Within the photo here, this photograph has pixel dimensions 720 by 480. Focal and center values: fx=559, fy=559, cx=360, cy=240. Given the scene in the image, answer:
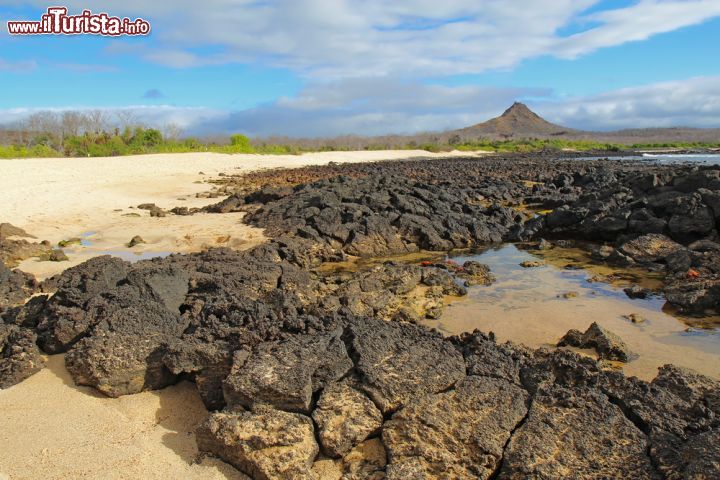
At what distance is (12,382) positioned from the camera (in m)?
4.74

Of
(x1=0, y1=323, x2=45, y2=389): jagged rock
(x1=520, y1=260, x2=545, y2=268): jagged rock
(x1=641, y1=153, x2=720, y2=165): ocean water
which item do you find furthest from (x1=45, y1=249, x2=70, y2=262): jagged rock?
(x1=641, y1=153, x2=720, y2=165): ocean water

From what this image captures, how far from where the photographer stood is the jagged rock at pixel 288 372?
402 centimetres

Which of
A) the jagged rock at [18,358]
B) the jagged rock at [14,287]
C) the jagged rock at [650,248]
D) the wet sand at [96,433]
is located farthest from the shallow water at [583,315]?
the jagged rock at [14,287]

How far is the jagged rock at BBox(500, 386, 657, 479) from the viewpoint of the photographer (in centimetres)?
337

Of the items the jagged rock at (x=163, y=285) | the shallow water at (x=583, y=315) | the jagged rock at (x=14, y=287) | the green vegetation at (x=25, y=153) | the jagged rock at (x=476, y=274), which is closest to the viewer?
the jagged rock at (x=163, y=285)

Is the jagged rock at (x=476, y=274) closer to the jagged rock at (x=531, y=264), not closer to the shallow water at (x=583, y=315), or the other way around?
the shallow water at (x=583, y=315)

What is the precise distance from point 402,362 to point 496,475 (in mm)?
1055

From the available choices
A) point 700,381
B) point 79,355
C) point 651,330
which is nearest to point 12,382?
point 79,355

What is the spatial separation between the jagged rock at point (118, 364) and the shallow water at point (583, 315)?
143 inches

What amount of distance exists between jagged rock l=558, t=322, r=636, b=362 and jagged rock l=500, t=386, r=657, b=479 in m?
2.51

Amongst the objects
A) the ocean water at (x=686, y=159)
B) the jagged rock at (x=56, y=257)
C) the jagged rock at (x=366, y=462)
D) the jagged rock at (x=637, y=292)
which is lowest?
the jagged rock at (x=366, y=462)

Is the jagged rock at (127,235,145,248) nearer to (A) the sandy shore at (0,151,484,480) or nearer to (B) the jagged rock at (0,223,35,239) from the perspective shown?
(A) the sandy shore at (0,151,484,480)

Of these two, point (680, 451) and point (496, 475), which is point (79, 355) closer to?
point (496, 475)

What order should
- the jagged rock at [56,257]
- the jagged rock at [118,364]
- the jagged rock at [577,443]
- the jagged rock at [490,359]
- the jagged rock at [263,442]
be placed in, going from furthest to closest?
the jagged rock at [56,257]
the jagged rock at [118,364]
the jagged rock at [490,359]
the jagged rock at [263,442]
the jagged rock at [577,443]
